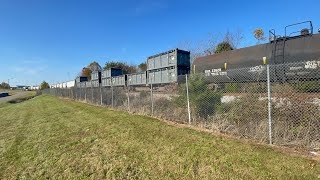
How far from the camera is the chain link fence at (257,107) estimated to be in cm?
525

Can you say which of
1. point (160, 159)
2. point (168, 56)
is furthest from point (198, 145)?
point (168, 56)

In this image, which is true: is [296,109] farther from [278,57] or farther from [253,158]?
[278,57]

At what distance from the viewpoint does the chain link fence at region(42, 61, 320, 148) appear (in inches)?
207

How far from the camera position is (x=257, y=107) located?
6027 mm

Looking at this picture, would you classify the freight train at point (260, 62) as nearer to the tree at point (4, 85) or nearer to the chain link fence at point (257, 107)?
the chain link fence at point (257, 107)

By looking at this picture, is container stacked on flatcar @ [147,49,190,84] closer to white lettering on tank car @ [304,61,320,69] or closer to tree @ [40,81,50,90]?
white lettering on tank car @ [304,61,320,69]

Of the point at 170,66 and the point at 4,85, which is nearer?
the point at 170,66

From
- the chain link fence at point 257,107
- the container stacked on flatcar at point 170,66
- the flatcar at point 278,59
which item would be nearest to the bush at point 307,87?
the chain link fence at point 257,107

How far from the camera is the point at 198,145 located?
5402 millimetres

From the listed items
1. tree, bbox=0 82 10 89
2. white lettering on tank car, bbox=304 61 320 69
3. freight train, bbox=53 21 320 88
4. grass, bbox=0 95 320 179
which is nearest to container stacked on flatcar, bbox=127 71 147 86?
freight train, bbox=53 21 320 88

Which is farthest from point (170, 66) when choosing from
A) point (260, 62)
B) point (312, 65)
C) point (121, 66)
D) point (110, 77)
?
point (121, 66)

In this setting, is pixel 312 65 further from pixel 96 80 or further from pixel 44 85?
pixel 44 85

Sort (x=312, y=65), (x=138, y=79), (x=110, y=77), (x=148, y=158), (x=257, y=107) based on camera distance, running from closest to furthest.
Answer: (x=148, y=158)
(x=257, y=107)
(x=312, y=65)
(x=138, y=79)
(x=110, y=77)

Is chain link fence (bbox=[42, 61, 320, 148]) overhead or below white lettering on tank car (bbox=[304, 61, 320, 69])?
below
